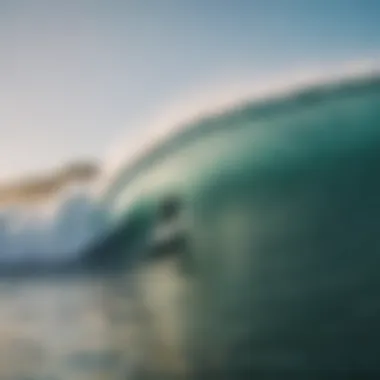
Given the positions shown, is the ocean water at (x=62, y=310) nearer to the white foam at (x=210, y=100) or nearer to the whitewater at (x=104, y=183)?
the whitewater at (x=104, y=183)

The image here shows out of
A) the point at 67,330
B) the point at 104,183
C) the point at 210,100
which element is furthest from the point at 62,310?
the point at 210,100

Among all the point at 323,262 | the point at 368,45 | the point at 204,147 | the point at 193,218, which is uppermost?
the point at 368,45

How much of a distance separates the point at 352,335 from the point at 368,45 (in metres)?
0.55

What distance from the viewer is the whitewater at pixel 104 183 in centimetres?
138

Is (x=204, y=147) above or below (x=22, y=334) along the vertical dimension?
above

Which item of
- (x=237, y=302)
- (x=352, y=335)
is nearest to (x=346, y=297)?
(x=352, y=335)

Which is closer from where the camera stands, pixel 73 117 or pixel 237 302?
pixel 237 302

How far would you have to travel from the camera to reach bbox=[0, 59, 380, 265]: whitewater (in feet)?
4.53

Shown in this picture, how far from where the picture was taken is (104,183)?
1.40 metres

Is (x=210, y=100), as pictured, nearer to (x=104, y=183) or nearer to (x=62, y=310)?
(x=104, y=183)

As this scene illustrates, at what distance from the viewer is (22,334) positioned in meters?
1.39

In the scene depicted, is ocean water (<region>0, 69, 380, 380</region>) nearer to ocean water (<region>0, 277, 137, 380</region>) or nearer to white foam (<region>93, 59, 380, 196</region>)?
ocean water (<region>0, 277, 137, 380</region>)

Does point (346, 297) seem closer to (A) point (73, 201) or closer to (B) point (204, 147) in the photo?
(B) point (204, 147)

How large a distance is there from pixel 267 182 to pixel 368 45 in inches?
12.9
